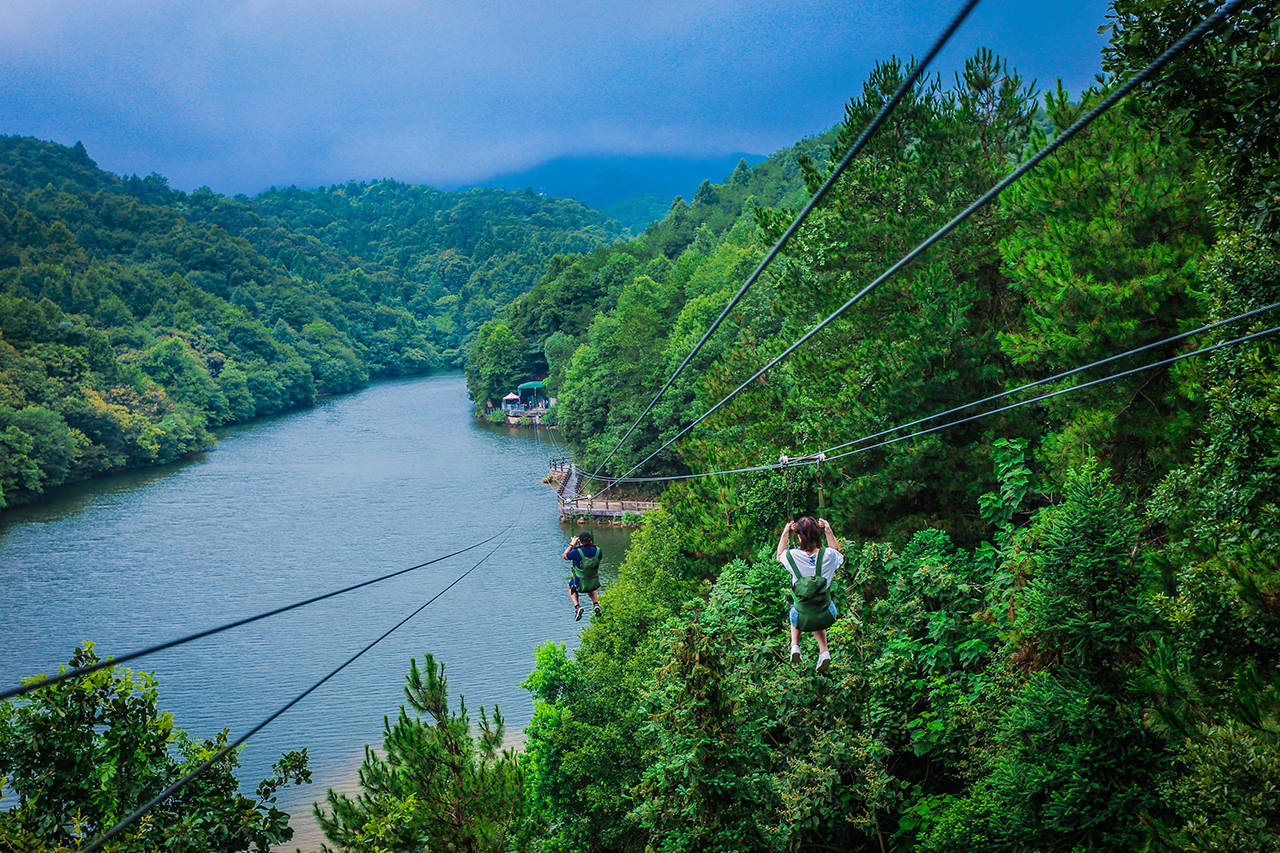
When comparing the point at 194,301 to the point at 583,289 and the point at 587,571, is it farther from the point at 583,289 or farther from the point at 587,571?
the point at 587,571

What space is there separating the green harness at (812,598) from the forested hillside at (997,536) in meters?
2.10

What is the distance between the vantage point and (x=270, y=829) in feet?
30.6

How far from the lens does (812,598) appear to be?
760 cm

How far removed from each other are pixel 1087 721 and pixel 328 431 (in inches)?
2370

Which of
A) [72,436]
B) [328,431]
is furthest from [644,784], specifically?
[328,431]

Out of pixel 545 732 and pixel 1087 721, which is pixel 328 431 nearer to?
pixel 545 732

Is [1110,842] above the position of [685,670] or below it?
below

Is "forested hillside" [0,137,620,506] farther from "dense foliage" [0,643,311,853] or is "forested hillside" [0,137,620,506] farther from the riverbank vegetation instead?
"dense foliage" [0,643,311,853]

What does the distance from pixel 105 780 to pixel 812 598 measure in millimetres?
7354

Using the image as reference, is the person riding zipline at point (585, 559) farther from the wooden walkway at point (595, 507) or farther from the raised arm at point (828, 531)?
the wooden walkway at point (595, 507)

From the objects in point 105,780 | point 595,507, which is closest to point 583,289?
point 595,507

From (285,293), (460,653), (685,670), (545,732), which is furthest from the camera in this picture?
(285,293)

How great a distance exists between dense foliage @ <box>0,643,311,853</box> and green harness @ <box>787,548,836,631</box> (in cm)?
591

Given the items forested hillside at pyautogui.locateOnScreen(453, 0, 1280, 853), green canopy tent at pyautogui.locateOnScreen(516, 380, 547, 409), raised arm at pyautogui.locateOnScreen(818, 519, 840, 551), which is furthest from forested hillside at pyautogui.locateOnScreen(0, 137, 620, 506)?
raised arm at pyautogui.locateOnScreen(818, 519, 840, 551)
